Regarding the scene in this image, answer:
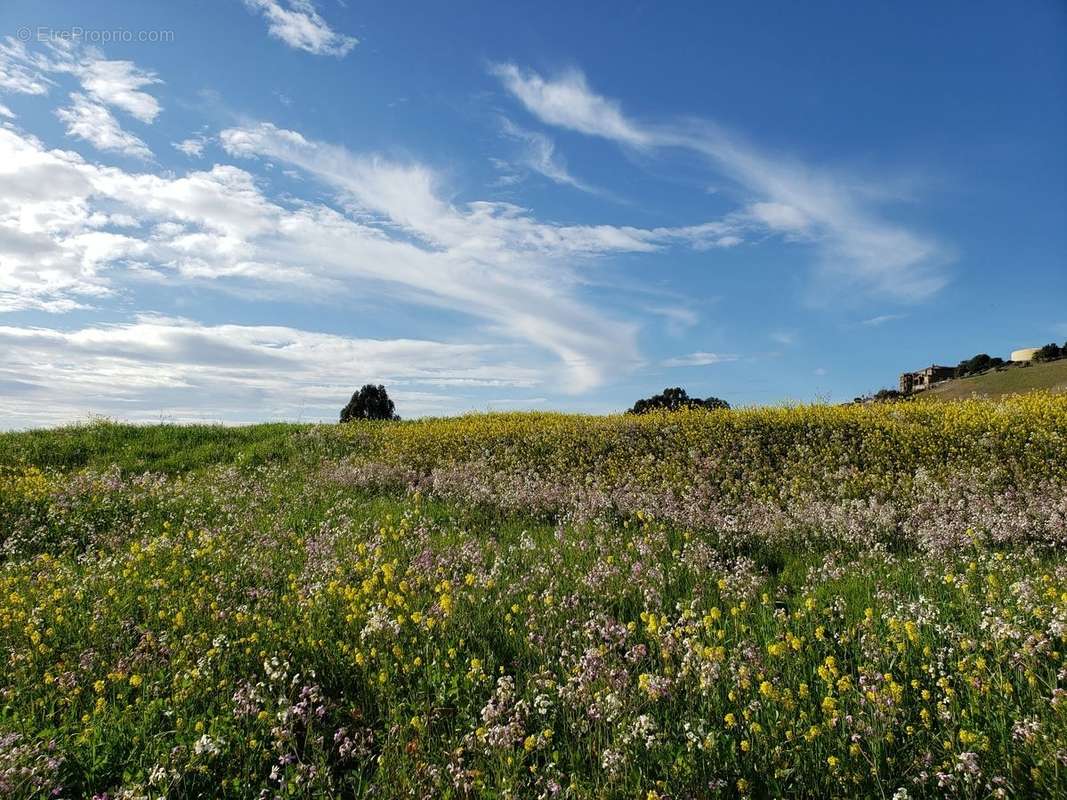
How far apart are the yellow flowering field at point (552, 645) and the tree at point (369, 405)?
15287 millimetres

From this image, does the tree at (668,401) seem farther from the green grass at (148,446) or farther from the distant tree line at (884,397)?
the green grass at (148,446)

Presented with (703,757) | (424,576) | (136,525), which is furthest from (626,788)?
(136,525)

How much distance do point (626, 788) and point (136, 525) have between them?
1067 centimetres

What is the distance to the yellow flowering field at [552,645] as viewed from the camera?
3.75 metres

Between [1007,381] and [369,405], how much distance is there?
933 inches

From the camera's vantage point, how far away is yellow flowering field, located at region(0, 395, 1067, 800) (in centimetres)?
375

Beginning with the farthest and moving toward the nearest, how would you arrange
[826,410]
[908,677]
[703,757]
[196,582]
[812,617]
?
[826,410]
[196,582]
[812,617]
[908,677]
[703,757]

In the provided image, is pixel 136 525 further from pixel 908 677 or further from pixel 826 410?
pixel 826 410

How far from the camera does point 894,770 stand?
3.69 m

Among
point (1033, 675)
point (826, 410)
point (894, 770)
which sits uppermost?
point (826, 410)

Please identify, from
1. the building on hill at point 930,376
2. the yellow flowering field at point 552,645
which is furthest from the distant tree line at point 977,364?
the yellow flowering field at point 552,645

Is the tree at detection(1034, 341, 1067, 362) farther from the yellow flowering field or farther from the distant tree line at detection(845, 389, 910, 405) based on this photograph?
the yellow flowering field

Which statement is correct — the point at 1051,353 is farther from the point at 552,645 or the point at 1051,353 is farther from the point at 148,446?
the point at 148,446

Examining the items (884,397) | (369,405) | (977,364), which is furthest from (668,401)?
(977,364)
